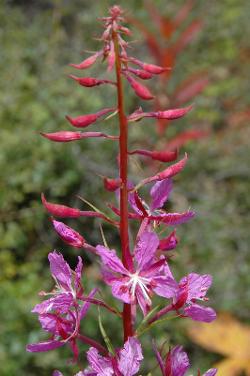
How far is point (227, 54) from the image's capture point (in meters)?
7.87

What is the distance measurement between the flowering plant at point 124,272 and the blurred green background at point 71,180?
217cm

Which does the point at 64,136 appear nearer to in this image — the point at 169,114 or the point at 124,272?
the point at 169,114

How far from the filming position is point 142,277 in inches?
57.2

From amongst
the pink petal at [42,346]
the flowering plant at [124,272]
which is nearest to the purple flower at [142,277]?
the flowering plant at [124,272]

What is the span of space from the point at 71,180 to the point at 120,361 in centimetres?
334

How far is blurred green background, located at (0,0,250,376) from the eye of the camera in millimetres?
4027

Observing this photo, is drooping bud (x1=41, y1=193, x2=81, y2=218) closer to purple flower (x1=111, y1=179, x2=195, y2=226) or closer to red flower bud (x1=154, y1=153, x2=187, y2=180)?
purple flower (x1=111, y1=179, x2=195, y2=226)

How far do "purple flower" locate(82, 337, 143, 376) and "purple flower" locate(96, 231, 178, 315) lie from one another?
9 centimetres

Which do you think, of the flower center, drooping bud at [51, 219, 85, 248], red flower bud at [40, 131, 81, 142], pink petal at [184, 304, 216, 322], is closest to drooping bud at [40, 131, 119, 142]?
red flower bud at [40, 131, 81, 142]

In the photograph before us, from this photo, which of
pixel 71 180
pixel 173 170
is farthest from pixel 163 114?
pixel 71 180

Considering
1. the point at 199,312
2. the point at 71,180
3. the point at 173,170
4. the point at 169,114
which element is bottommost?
the point at 71,180

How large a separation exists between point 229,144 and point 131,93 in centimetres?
116

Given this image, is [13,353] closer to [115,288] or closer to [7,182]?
[7,182]

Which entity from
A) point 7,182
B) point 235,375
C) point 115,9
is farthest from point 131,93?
point 115,9
